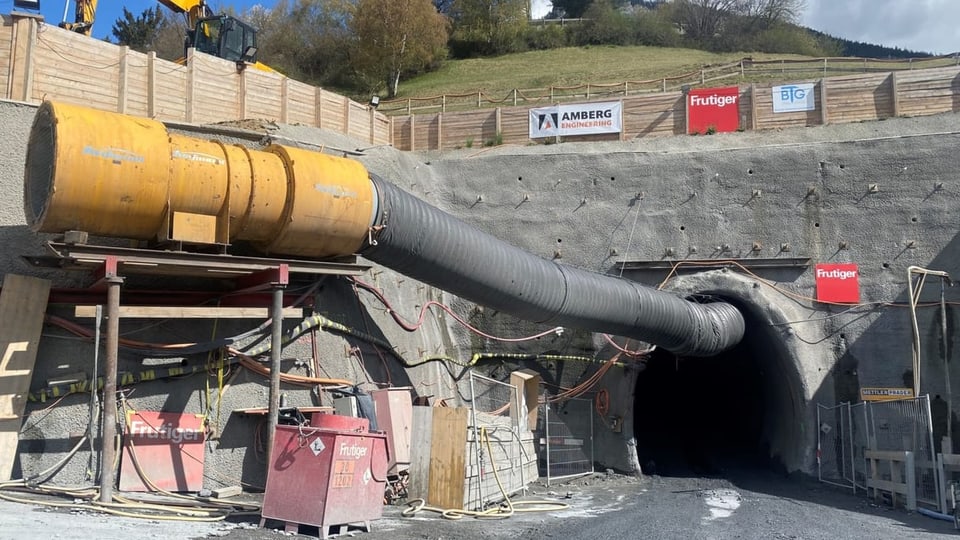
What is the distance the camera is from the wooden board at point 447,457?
1117cm

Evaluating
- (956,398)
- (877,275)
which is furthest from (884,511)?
(877,275)

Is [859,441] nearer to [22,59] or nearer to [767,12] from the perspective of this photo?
[22,59]

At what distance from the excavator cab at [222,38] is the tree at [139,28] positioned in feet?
114

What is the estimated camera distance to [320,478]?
8.73 m

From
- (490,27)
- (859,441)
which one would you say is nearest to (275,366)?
(859,441)

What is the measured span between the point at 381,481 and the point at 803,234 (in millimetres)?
11786

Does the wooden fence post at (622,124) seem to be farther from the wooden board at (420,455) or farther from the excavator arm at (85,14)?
the excavator arm at (85,14)

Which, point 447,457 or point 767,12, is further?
point 767,12

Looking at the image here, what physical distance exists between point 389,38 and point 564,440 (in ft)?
120

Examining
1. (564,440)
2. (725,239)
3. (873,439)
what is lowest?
(564,440)

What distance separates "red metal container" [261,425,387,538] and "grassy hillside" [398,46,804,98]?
107 feet

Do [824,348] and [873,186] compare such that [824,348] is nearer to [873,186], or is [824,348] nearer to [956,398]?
[956,398]

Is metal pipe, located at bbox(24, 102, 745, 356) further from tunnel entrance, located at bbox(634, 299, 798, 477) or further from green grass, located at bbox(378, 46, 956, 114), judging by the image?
green grass, located at bbox(378, 46, 956, 114)

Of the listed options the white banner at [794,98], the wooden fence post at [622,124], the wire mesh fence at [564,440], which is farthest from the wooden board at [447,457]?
the white banner at [794,98]
